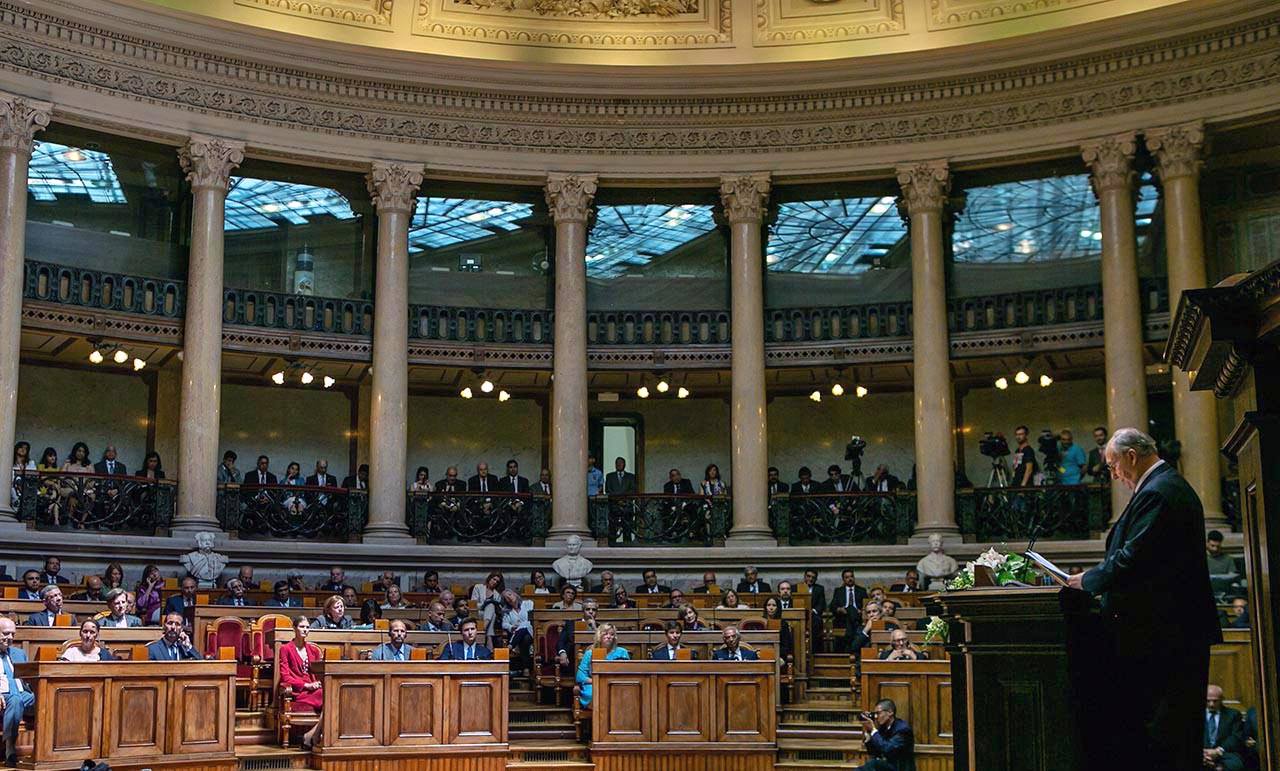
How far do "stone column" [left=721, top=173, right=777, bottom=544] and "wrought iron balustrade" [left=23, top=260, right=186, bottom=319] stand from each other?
8.19m

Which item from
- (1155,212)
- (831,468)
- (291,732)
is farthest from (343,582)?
(1155,212)

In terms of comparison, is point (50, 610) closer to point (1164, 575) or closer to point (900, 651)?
point (900, 651)

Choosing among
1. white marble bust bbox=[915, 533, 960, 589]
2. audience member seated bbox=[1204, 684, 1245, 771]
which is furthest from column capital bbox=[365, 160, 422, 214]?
audience member seated bbox=[1204, 684, 1245, 771]

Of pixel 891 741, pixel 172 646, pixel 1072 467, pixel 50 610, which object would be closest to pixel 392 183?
pixel 50 610

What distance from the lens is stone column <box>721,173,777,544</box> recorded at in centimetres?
2277

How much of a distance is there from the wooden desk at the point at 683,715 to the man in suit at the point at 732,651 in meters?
0.45

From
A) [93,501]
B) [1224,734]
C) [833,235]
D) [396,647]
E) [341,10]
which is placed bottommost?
[1224,734]

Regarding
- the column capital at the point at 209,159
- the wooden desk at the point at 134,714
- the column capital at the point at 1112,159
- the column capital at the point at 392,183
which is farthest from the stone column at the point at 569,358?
the wooden desk at the point at 134,714

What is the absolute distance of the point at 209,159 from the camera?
71.6 ft

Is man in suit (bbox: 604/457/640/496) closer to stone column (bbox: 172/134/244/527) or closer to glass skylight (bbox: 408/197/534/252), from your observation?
glass skylight (bbox: 408/197/534/252)

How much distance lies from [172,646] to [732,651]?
17.2ft

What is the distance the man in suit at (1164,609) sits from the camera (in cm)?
554

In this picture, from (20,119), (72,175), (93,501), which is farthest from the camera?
(72,175)

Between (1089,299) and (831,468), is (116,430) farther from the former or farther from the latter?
(1089,299)
